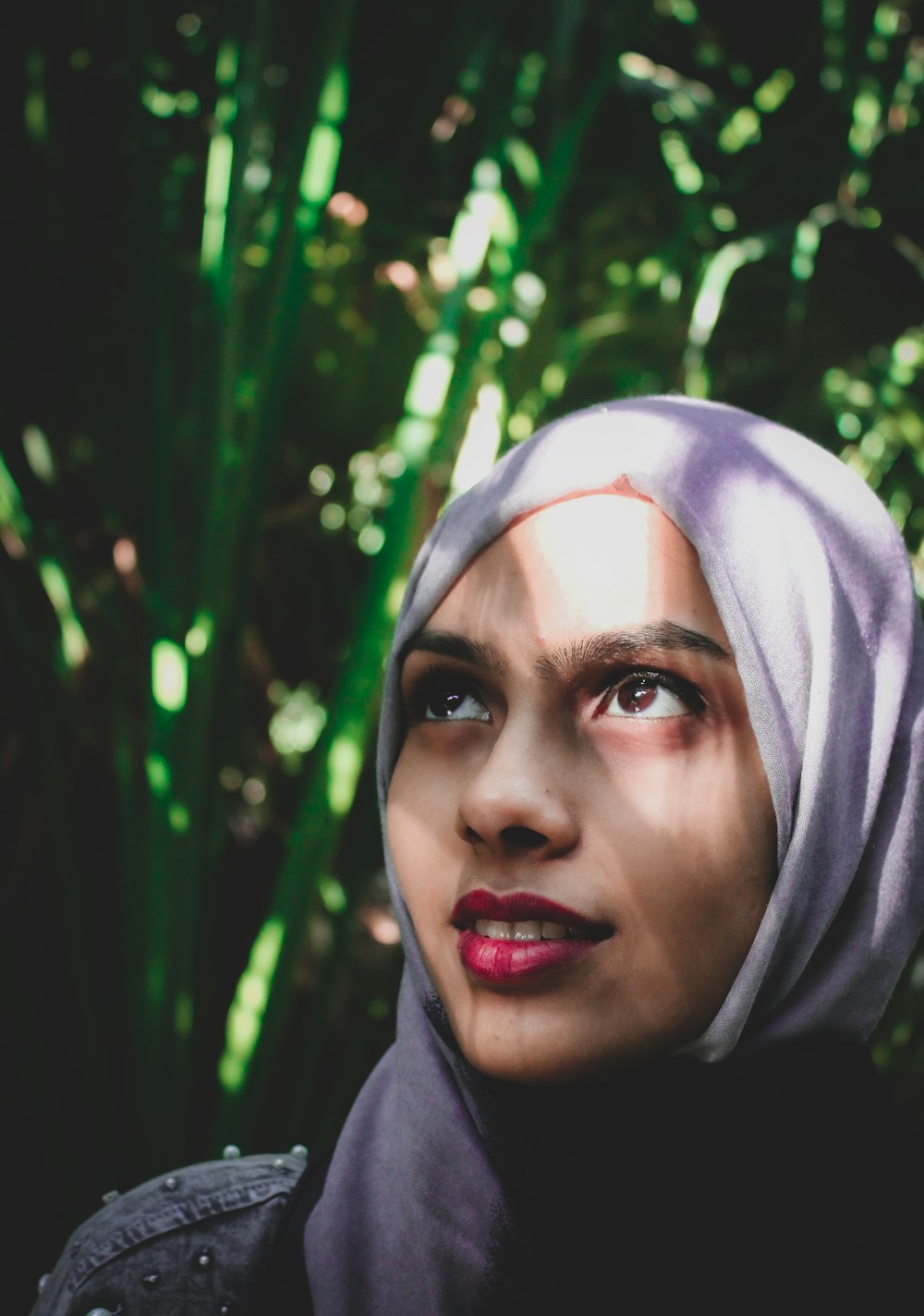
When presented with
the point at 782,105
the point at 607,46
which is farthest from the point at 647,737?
the point at 782,105

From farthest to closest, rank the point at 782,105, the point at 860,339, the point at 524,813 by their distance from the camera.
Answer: the point at 782,105 → the point at 860,339 → the point at 524,813

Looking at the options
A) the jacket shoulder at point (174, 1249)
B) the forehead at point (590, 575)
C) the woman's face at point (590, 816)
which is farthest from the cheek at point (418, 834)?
the jacket shoulder at point (174, 1249)

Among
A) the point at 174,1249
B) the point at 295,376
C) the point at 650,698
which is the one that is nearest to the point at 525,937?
the point at 650,698

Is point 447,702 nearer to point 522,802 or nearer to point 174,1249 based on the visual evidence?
Result: point 522,802

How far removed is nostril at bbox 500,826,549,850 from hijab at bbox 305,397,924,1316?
13cm

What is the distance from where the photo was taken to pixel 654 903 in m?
0.47

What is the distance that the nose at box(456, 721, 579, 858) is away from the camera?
18.3 inches

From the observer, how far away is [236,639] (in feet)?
2.97

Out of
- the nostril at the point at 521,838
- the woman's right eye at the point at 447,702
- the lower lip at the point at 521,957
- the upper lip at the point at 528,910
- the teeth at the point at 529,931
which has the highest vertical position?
the woman's right eye at the point at 447,702

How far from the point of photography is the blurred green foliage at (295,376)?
0.89 metres

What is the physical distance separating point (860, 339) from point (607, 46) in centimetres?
49

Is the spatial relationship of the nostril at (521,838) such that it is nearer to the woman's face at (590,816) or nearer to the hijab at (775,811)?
the woman's face at (590,816)

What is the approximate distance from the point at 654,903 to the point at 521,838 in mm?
74

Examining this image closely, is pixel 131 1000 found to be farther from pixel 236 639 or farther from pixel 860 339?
pixel 860 339
